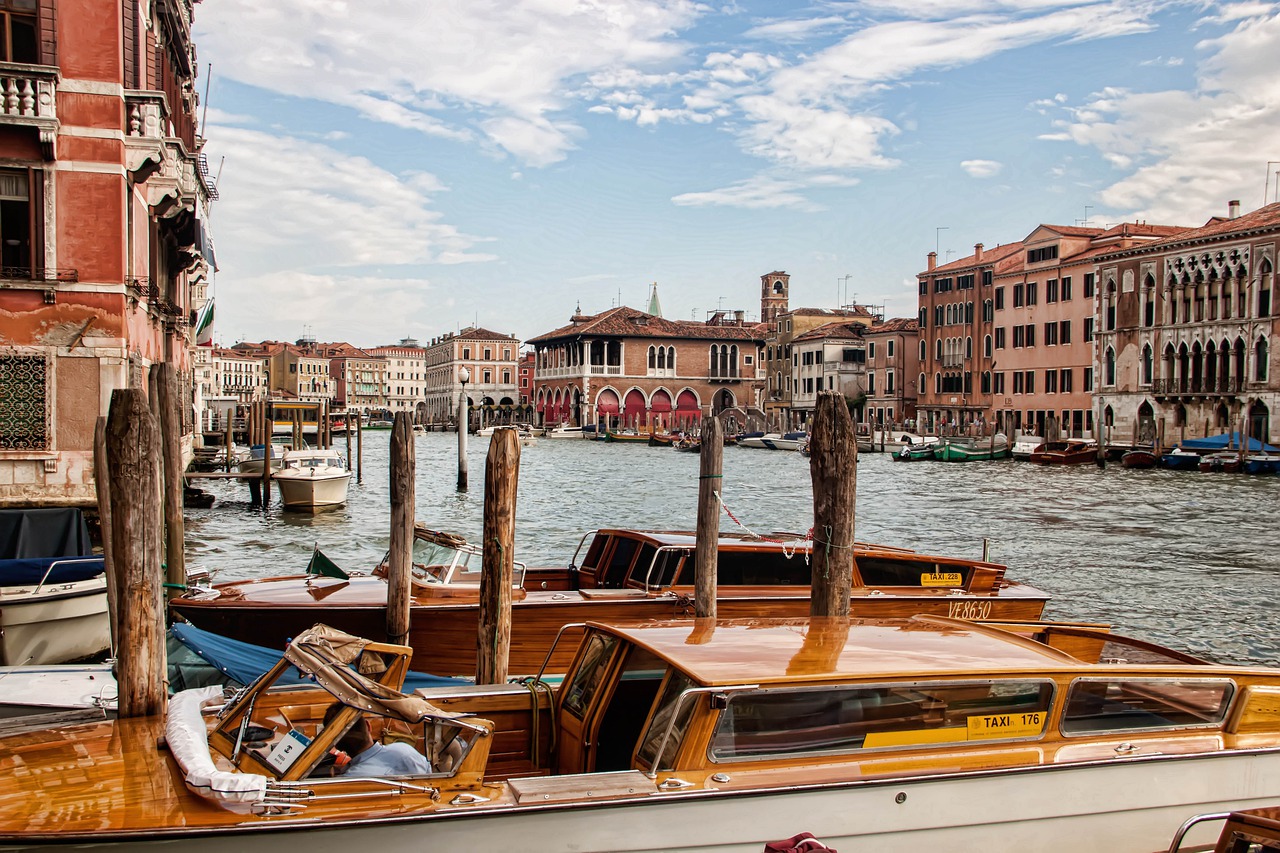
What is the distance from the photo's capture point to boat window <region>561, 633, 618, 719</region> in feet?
17.2

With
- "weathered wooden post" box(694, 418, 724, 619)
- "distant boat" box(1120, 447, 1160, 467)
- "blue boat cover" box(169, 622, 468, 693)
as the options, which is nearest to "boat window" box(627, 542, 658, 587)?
"weathered wooden post" box(694, 418, 724, 619)

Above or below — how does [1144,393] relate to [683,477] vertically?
above

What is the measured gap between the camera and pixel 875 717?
4746 mm

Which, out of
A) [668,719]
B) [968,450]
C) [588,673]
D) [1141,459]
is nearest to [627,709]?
[588,673]

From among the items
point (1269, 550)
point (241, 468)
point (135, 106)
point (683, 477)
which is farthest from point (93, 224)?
point (683, 477)

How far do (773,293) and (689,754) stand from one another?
91100mm

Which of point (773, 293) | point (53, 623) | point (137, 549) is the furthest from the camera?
point (773, 293)

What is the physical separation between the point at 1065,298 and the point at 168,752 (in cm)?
5192

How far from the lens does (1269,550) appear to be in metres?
18.5

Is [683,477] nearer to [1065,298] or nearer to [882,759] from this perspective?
[1065,298]

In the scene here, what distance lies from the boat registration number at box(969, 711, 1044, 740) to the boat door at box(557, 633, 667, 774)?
1402 mm

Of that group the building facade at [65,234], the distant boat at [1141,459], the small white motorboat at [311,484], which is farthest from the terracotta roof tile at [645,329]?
the building facade at [65,234]

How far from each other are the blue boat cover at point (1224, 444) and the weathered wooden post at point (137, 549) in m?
38.5

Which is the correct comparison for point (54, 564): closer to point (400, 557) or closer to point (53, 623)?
point (53, 623)
